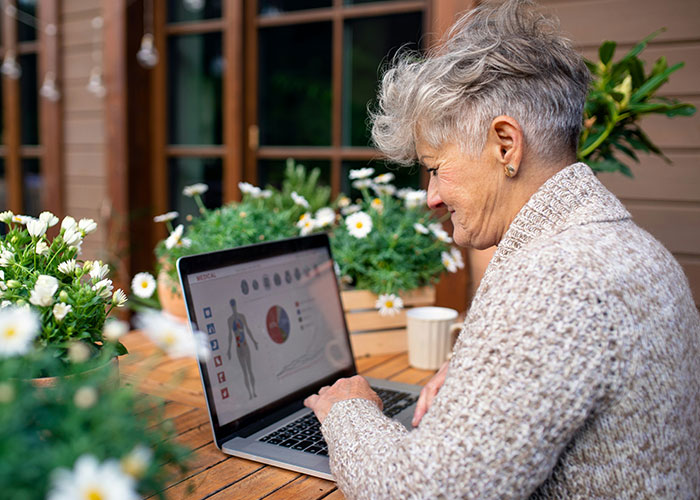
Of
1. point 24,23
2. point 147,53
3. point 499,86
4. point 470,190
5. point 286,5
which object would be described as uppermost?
point 24,23

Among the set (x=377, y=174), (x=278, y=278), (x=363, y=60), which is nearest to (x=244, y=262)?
(x=278, y=278)

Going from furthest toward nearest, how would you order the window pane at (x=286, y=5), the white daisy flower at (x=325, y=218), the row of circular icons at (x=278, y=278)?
the window pane at (x=286, y=5), the white daisy flower at (x=325, y=218), the row of circular icons at (x=278, y=278)

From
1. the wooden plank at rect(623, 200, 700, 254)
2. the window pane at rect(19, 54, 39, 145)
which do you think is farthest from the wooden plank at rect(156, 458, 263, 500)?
the window pane at rect(19, 54, 39, 145)

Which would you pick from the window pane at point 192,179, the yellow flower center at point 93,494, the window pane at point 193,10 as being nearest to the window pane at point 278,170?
the window pane at point 192,179

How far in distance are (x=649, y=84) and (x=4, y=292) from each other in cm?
157

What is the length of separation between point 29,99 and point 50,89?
1.69ft

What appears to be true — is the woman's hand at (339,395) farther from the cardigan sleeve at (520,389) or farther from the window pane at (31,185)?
the window pane at (31,185)

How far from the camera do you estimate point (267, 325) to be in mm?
1235

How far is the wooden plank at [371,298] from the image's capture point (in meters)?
1.62

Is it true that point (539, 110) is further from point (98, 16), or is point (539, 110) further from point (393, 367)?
point (98, 16)

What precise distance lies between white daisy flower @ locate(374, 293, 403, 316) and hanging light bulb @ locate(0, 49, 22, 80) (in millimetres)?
3400

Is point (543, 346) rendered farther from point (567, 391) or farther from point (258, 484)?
point (258, 484)

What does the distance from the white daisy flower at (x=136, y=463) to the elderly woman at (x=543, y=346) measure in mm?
335

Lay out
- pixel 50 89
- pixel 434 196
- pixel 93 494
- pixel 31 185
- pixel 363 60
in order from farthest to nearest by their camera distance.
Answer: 1. pixel 31 185
2. pixel 50 89
3. pixel 363 60
4. pixel 434 196
5. pixel 93 494
